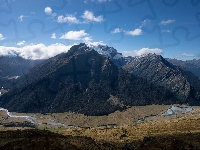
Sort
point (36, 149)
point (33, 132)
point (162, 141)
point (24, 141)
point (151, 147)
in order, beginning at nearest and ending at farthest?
1. point (36, 149)
2. point (24, 141)
3. point (151, 147)
4. point (162, 141)
5. point (33, 132)

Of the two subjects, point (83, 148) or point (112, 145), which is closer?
point (83, 148)

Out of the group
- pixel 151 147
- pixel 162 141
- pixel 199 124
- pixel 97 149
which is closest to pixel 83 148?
pixel 97 149

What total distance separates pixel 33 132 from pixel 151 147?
59.5 m

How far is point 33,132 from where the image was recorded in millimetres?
120438

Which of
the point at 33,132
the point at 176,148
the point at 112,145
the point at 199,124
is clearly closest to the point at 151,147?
the point at 176,148

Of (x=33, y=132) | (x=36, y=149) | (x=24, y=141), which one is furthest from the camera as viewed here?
(x=33, y=132)

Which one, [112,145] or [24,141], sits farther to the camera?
[112,145]

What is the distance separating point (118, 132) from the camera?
157 m

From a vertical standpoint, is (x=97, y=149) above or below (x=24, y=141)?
below

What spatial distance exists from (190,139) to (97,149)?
139 ft

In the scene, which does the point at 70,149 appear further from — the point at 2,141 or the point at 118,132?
the point at 118,132

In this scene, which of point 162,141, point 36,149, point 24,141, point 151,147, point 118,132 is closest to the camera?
point 36,149

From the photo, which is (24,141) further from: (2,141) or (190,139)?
(190,139)

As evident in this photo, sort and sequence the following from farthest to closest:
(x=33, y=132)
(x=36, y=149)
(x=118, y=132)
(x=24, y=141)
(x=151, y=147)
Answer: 1. (x=118, y=132)
2. (x=33, y=132)
3. (x=151, y=147)
4. (x=24, y=141)
5. (x=36, y=149)
